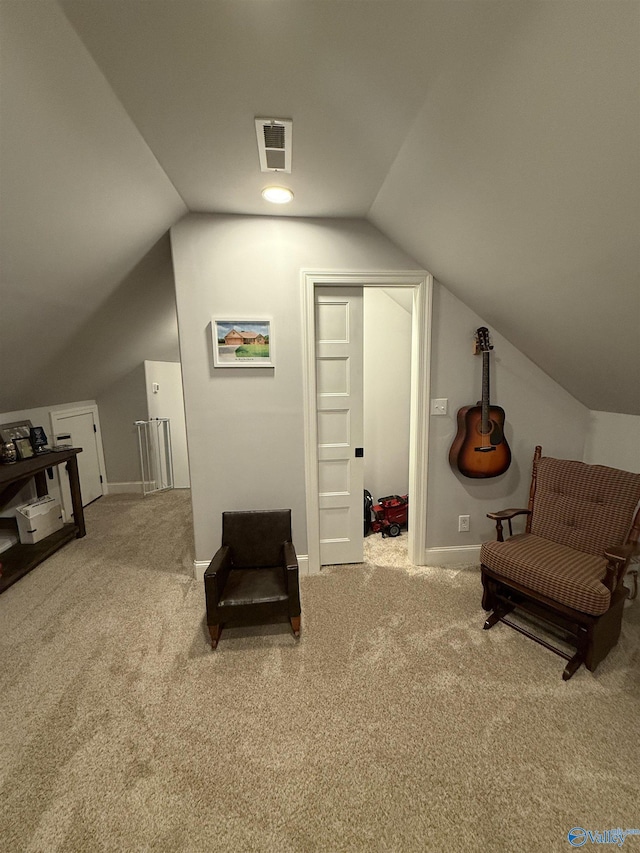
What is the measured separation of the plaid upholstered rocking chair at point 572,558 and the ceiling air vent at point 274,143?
234 centimetres

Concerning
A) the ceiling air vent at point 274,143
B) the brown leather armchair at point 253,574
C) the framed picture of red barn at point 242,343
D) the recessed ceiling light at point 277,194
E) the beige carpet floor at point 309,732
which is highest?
the recessed ceiling light at point 277,194

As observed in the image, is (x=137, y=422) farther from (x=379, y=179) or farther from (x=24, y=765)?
(x=379, y=179)

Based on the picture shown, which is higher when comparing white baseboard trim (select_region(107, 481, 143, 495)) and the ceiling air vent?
the ceiling air vent

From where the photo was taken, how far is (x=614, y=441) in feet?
7.59

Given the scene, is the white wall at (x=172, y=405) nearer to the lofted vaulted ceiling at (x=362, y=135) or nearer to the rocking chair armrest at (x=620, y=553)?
the lofted vaulted ceiling at (x=362, y=135)

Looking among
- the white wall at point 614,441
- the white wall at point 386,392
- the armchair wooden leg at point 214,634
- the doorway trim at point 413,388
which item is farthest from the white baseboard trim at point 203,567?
the white wall at point 614,441

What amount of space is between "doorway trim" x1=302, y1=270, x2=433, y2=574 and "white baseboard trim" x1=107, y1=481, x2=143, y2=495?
3100 mm

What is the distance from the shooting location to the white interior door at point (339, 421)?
91.0 inches

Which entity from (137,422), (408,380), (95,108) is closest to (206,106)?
(95,108)

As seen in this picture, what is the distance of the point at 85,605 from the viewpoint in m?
2.14

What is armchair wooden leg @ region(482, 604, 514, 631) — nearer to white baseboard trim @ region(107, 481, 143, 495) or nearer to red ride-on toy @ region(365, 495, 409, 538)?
red ride-on toy @ region(365, 495, 409, 538)

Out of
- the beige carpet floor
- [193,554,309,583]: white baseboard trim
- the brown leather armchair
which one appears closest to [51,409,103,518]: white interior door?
the beige carpet floor

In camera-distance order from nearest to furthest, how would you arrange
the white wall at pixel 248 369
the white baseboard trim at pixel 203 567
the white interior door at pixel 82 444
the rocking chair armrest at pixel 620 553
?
the rocking chair armrest at pixel 620 553 → the white wall at pixel 248 369 → the white baseboard trim at pixel 203 567 → the white interior door at pixel 82 444

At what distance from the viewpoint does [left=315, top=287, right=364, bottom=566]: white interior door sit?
2.31m
